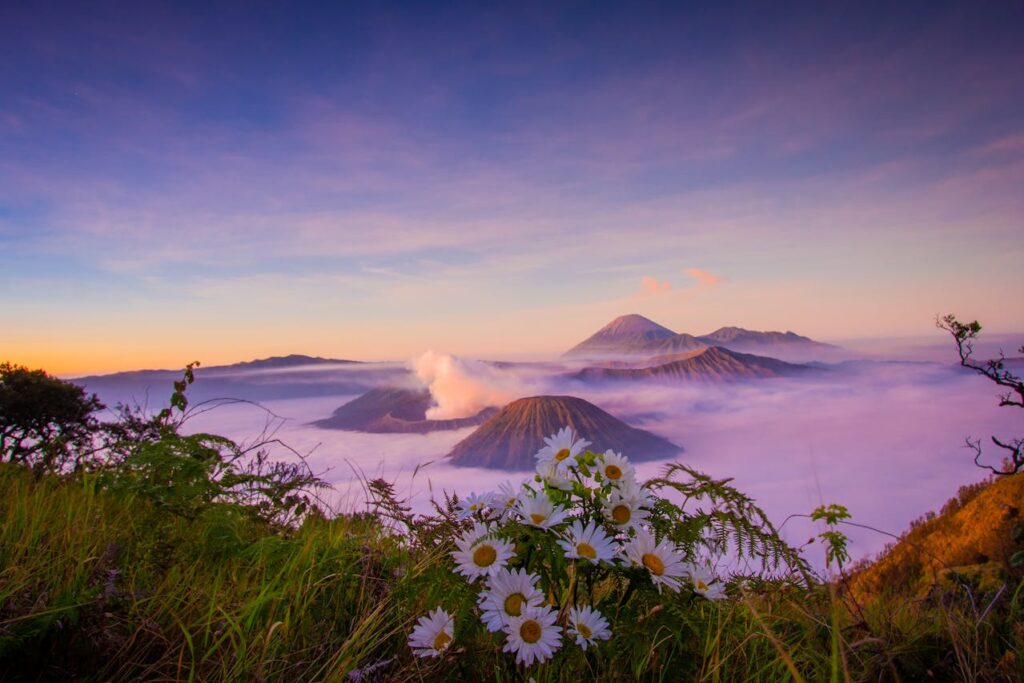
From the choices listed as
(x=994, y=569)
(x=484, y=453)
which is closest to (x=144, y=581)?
(x=994, y=569)

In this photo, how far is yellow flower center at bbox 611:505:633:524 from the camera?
2323 millimetres

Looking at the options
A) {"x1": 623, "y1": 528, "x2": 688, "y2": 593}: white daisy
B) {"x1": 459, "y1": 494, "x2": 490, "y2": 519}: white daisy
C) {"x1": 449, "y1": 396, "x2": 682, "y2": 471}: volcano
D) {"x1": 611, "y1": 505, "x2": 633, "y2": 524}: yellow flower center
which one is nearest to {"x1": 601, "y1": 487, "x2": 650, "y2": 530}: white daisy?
{"x1": 611, "y1": 505, "x2": 633, "y2": 524}: yellow flower center

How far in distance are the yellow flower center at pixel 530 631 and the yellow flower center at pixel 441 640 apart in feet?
1.00

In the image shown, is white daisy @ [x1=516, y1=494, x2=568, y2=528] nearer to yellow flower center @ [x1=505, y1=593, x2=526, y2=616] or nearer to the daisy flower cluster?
the daisy flower cluster

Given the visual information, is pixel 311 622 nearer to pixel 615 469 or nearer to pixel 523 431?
pixel 615 469

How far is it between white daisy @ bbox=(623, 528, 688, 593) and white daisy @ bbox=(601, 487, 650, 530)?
10cm

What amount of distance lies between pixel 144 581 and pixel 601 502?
2.37 metres

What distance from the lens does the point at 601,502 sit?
2410mm

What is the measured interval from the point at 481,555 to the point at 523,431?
166m

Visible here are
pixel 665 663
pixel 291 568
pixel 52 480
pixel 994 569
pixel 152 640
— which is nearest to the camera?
pixel 152 640

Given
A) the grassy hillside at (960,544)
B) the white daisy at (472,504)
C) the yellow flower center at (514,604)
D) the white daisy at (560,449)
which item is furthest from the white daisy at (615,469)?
the grassy hillside at (960,544)

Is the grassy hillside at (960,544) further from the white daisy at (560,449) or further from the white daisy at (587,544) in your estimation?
the white daisy at (587,544)

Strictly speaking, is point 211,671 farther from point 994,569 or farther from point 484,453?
point 484,453

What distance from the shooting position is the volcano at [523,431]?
513 ft
